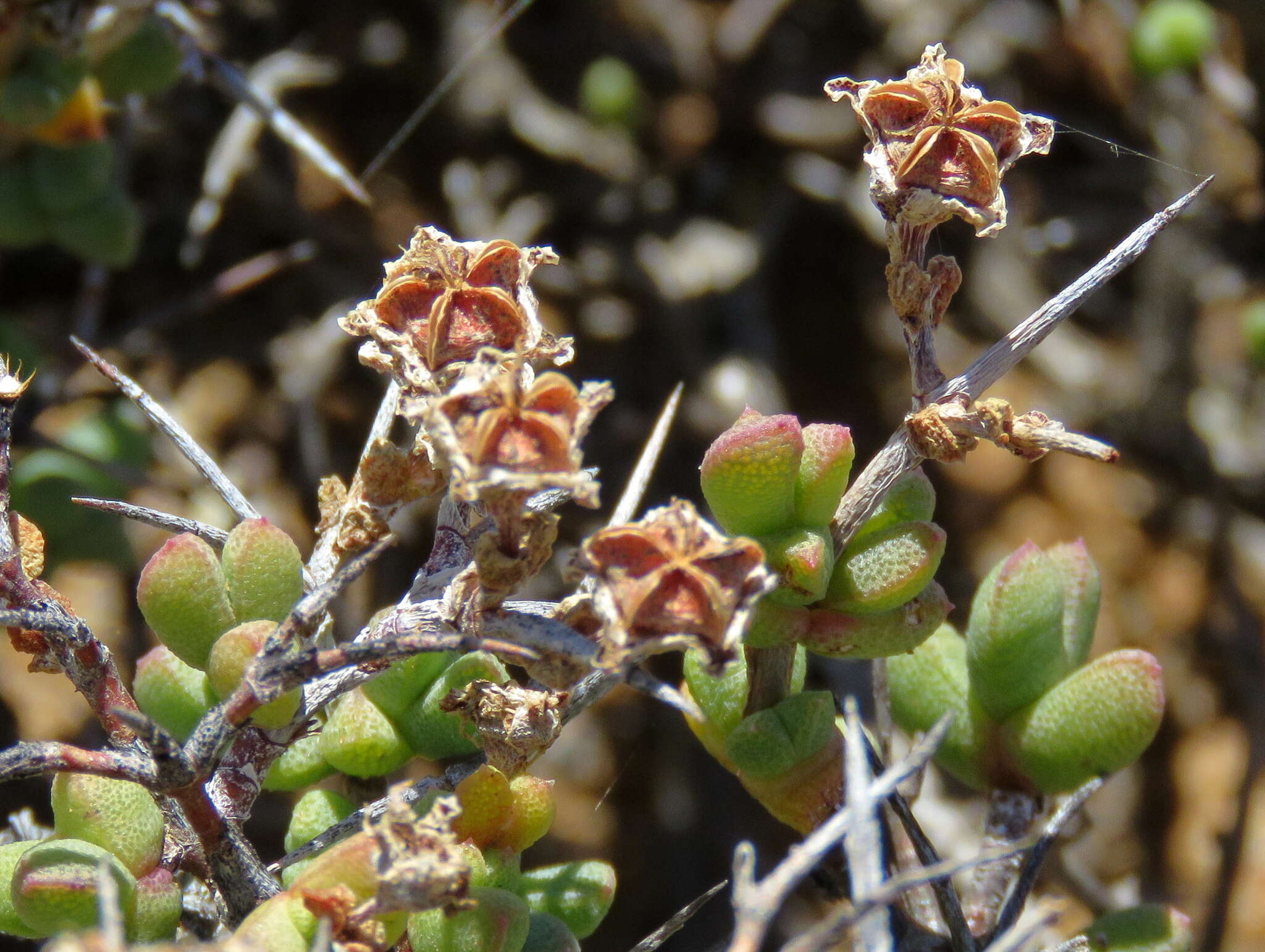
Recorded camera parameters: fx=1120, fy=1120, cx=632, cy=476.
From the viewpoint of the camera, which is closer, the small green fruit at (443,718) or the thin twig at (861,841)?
the thin twig at (861,841)

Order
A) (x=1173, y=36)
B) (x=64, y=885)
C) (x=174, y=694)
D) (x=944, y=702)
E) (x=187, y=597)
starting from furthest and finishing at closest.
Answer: (x=1173, y=36) → (x=944, y=702) → (x=174, y=694) → (x=187, y=597) → (x=64, y=885)

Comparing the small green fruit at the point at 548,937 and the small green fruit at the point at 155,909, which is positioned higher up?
the small green fruit at the point at 155,909

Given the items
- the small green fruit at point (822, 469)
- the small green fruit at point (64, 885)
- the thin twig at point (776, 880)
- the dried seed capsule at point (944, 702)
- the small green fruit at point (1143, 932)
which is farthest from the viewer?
the dried seed capsule at point (944, 702)

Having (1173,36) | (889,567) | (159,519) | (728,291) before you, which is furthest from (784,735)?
(1173,36)

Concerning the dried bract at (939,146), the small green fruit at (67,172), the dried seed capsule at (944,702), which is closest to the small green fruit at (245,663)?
the dried bract at (939,146)

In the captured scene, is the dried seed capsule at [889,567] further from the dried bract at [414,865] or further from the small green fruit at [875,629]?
the dried bract at [414,865]

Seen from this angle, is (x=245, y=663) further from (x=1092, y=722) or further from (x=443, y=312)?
(x=1092, y=722)

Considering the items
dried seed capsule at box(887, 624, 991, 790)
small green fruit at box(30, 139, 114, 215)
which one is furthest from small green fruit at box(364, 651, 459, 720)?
small green fruit at box(30, 139, 114, 215)
